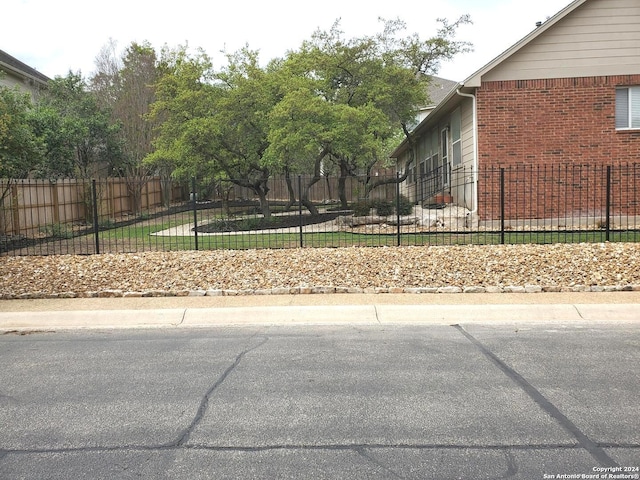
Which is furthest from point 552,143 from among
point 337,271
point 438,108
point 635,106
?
point 337,271

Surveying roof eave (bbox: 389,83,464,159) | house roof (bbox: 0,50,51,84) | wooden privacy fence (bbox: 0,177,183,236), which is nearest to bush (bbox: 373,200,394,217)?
roof eave (bbox: 389,83,464,159)

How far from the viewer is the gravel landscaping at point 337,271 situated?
966cm

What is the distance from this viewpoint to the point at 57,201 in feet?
68.1

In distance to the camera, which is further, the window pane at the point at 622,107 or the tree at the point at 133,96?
the tree at the point at 133,96

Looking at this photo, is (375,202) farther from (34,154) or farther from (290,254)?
(34,154)

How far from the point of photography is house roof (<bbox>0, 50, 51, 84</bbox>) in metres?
27.5

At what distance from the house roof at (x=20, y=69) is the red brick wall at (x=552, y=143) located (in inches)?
863

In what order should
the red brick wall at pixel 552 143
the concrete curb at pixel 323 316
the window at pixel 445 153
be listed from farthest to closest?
the window at pixel 445 153 → the red brick wall at pixel 552 143 → the concrete curb at pixel 323 316

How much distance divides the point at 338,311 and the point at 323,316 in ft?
0.84

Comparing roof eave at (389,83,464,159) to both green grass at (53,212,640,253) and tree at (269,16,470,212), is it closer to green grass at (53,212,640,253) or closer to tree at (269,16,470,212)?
tree at (269,16,470,212)

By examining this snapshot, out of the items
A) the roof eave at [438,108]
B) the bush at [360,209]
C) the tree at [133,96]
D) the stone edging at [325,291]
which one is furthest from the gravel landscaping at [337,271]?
the tree at [133,96]

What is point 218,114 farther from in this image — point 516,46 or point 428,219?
point 516,46

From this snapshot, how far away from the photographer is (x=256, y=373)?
221 inches

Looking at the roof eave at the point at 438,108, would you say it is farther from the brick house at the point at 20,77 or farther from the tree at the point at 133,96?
the brick house at the point at 20,77
